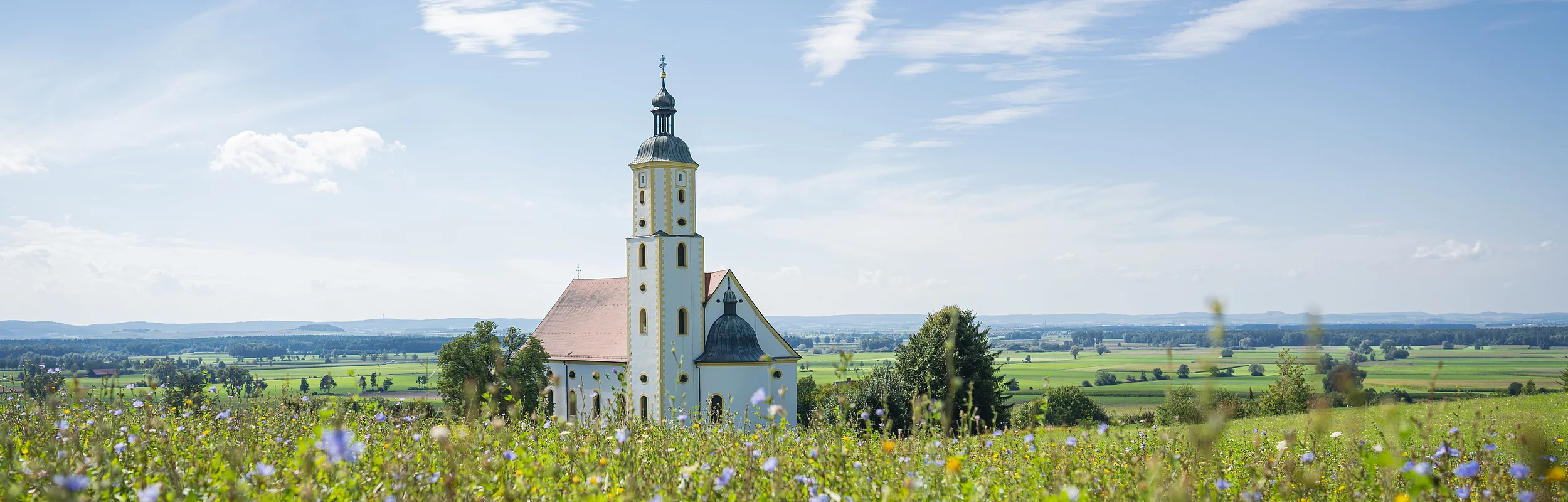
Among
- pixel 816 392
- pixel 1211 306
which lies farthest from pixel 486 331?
pixel 1211 306

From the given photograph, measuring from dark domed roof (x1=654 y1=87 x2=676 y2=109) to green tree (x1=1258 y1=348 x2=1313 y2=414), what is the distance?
25.6 m

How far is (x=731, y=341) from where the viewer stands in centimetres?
3906

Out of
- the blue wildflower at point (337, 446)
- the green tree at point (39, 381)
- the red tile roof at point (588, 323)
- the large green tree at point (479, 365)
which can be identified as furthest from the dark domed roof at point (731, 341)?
→ the blue wildflower at point (337, 446)

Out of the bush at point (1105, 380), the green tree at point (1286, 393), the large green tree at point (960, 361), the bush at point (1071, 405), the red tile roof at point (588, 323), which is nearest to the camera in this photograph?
the green tree at point (1286, 393)

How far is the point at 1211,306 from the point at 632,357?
37839mm

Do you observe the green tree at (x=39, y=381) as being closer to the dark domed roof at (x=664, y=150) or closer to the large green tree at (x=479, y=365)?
the large green tree at (x=479, y=365)

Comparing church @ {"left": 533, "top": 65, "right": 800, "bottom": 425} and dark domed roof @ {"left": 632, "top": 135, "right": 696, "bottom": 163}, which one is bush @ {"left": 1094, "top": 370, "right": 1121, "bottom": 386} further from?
dark domed roof @ {"left": 632, "top": 135, "right": 696, "bottom": 163}

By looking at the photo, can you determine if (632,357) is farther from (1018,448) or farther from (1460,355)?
(1460,355)

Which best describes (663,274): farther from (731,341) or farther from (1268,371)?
(1268,371)

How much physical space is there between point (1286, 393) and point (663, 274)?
24587 mm

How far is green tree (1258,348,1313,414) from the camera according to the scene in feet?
113

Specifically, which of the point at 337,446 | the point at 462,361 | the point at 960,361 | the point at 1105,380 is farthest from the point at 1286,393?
the point at 1105,380

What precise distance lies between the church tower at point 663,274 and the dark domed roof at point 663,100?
5.27ft

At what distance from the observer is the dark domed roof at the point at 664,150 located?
40.1 meters
